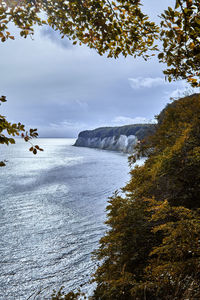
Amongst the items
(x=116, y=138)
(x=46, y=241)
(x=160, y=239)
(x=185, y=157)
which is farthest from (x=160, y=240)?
(x=116, y=138)

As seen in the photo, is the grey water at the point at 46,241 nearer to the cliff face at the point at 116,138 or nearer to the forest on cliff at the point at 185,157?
the forest on cliff at the point at 185,157

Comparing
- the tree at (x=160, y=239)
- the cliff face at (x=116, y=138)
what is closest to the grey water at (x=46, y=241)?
the tree at (x=160, y=239)

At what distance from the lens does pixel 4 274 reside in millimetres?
7242

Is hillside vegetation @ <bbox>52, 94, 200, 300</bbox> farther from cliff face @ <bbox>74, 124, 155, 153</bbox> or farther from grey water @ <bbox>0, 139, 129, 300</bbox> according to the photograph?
cliff face @ <bbox>74, 124, 155, 153</bbox>

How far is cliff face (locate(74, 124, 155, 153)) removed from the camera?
8706cm

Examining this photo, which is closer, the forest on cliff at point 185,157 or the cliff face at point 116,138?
the forest on cliff at point 185,157

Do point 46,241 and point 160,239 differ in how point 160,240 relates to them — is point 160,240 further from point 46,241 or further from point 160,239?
point 46,241

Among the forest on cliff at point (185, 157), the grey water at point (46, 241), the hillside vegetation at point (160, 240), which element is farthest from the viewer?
the grey water at point (46, 241)

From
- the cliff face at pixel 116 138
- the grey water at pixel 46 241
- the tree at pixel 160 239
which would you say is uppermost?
the cliff face at pixel 116 138

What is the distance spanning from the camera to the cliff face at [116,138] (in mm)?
87062

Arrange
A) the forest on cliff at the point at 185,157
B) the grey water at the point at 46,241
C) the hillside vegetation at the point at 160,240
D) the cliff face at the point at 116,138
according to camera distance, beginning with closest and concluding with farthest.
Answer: the forest on cliff at the point at 185,157 → the hillside vegetation at the point at 160,240 → the grey water at the point at 46,241 → the cliff face at the point at 116,138

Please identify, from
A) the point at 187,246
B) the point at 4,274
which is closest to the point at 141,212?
the point at 187,246

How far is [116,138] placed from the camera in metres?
107

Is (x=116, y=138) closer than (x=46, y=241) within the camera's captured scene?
No
